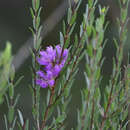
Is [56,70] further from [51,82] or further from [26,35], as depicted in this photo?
[26,35]

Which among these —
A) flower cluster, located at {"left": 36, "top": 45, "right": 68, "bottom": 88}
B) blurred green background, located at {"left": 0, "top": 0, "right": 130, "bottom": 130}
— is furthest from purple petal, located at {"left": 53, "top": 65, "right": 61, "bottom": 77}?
blurred green background, located at {"left": 0, "top": 0, "right": 130, "bottom": 130}

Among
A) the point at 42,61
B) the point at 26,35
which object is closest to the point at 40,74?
the point at 42,61

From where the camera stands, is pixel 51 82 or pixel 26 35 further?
pixel 26 35

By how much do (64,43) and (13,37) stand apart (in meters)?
2.86

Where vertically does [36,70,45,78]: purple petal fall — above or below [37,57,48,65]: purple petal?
below

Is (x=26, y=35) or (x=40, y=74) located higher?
(x=40, y=74)

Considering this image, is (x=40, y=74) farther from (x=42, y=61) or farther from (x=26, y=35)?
(x=26, y=35)

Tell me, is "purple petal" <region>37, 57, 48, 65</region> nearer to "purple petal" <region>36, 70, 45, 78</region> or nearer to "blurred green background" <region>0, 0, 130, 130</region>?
"purple petal" <region>36, 70, 45, 78</region>

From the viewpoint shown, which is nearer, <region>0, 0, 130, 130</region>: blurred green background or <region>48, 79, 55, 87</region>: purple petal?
<region>48, 79, 55, 87</region>: purple petal

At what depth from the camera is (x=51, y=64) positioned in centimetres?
66

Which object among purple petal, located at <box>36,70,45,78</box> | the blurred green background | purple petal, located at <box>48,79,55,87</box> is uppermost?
purple petal, located at <box>36,70,45,78</box>

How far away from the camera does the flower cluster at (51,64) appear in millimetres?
639

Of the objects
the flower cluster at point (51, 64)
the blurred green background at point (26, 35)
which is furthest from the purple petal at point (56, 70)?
the blurred green background at point (26, 35)

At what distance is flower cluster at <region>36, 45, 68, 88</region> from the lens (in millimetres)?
639
